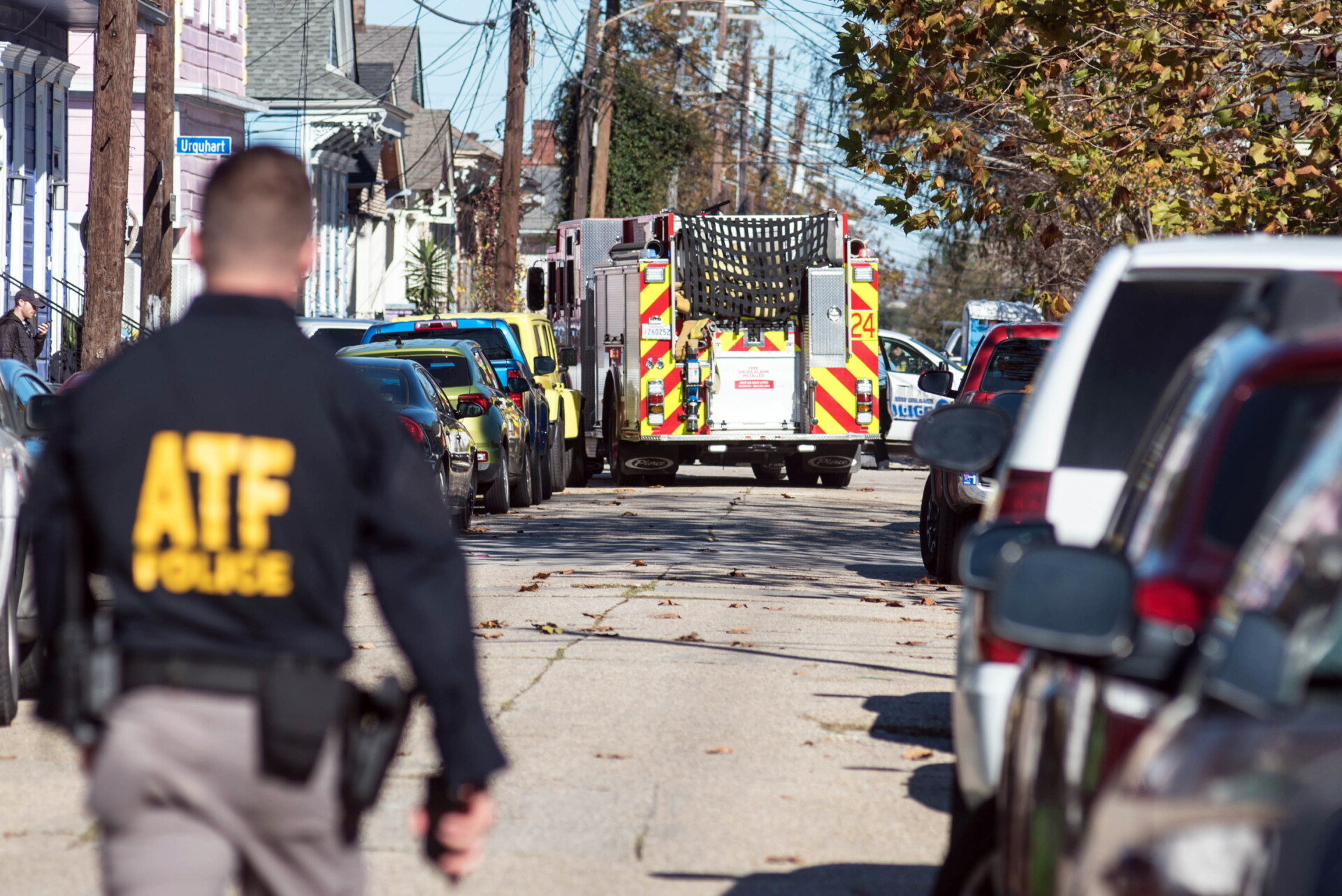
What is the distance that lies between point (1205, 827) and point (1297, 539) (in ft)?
1.36

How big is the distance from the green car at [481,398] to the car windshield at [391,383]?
1389 millimetres

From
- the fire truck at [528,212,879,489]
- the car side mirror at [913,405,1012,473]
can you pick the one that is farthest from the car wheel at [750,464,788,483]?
the car side mirror at [913,405,1012,473]

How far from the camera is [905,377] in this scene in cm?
2994

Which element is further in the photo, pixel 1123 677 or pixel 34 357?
pixel 34 357

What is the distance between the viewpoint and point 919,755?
8.03 meters

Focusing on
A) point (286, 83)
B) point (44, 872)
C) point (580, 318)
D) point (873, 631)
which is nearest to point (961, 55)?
point (873, 631)

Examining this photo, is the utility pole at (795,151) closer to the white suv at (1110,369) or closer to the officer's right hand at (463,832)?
the white suv at (1110,369)

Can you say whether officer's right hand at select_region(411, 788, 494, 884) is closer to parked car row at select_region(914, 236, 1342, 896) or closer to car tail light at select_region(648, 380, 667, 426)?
parked car row at select_region(914, 236, 1342, 896)

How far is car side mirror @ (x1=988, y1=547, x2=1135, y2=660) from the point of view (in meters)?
3.14

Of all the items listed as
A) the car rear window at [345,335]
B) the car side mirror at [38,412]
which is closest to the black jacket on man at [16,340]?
the car rear window at [345,335]

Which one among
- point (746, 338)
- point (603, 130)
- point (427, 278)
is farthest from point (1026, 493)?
point (427, 278)

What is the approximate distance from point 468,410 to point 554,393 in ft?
18.0

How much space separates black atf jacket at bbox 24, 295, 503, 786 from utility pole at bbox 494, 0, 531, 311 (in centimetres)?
2965

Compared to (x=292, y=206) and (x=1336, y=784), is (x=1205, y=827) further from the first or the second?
(x=292, y=206)
